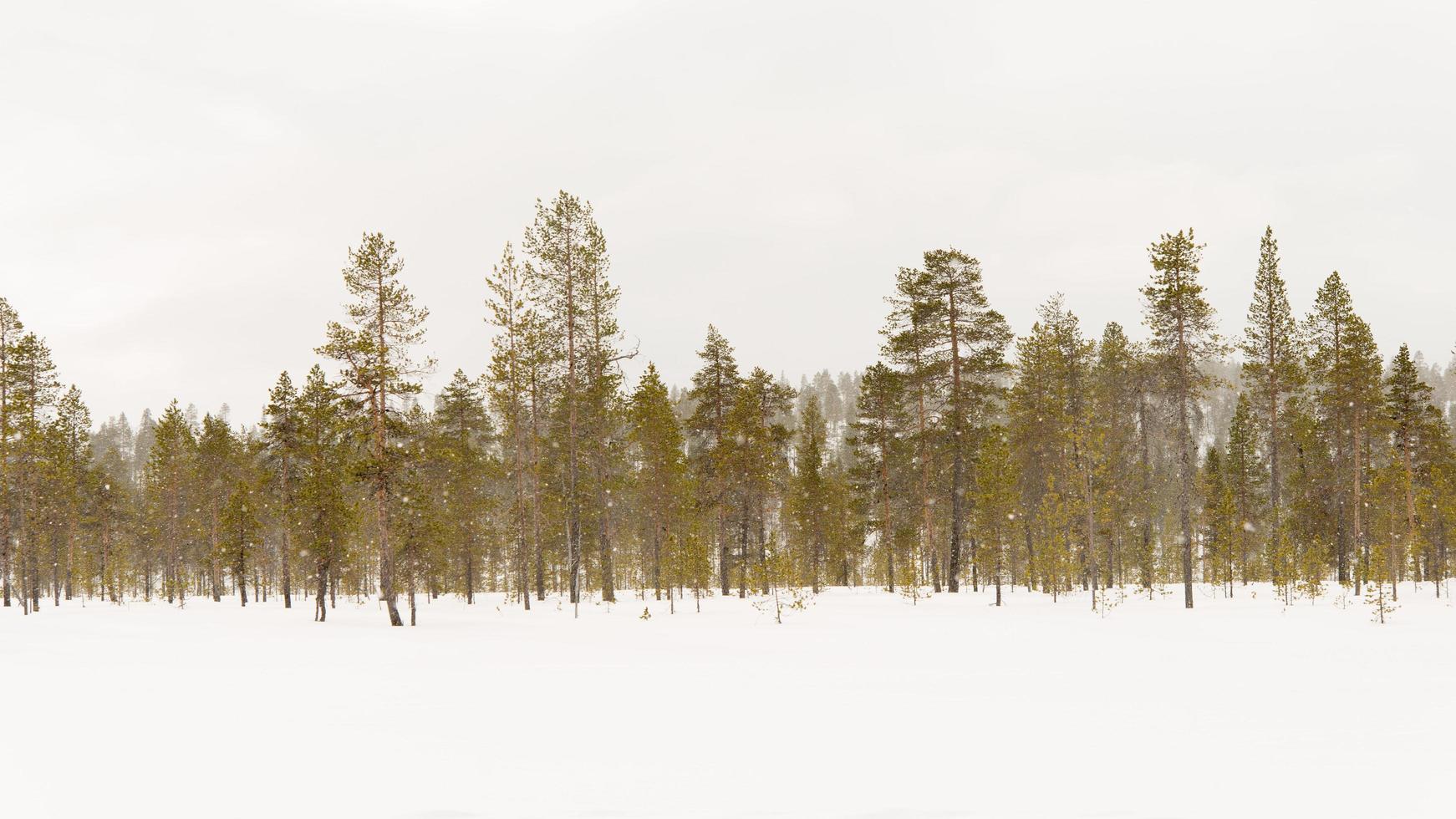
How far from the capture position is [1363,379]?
113 ft

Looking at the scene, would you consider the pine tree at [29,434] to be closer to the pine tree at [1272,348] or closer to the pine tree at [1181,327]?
the pine tree at [1181,327]

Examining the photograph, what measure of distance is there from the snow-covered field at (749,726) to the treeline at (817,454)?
9249mm

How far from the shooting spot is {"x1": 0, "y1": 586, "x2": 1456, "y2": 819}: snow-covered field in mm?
7527

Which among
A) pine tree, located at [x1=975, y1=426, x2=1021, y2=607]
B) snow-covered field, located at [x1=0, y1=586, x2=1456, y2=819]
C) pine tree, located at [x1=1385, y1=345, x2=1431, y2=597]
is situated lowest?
snow-covered field, located at [x1=0, y1=586, x2=1456, y2=819]

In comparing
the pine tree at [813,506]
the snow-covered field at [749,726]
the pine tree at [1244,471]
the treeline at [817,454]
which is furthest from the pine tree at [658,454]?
the pine tree at [1244,471]

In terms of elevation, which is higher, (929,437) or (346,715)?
(929,437)

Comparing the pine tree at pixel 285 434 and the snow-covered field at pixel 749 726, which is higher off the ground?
the pine tree at pixel 285 434

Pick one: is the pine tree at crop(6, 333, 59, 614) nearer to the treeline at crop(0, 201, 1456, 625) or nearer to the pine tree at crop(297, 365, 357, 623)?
the treeline at crop(0, 201, 1456, 625)

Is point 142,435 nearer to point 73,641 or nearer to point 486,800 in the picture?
point 73,641

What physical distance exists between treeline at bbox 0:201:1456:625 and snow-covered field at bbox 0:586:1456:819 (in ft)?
30.3

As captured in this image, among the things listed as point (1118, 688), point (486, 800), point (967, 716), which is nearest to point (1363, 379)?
point (1118, 688)

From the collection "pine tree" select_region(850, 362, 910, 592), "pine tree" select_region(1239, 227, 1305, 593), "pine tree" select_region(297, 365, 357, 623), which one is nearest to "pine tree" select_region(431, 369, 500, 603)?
"pine tree" select_region(297, 365, 357, 623)

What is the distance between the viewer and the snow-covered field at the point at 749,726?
7.53 m

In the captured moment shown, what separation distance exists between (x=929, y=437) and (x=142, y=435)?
12049cm
